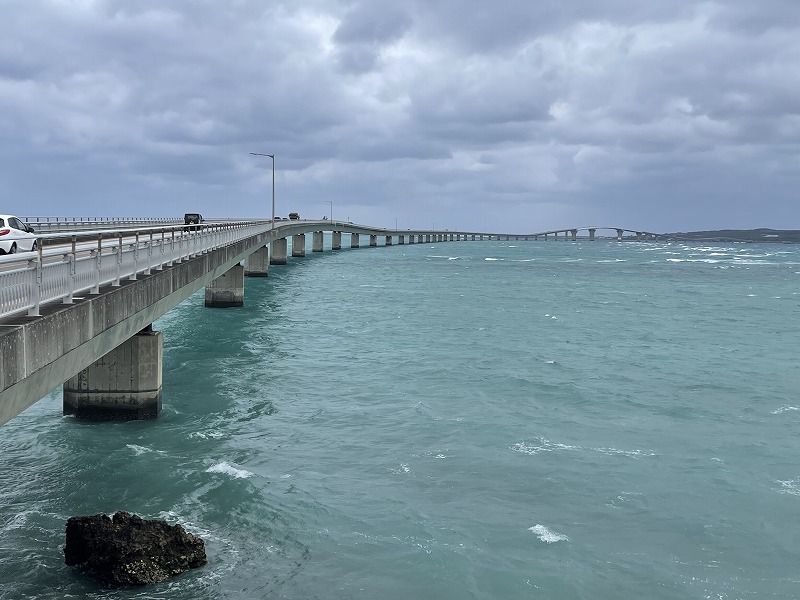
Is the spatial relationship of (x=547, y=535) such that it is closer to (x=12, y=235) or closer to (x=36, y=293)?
(x=36, y=293)

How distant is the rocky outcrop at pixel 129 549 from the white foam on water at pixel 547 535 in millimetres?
7106

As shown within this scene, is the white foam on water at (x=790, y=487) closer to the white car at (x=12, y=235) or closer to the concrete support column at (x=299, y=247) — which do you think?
the white car at (x=12, y=235)

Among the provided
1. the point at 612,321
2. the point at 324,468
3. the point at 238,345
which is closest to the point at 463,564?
the point at 324,468

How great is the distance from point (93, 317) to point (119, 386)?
29.9 ft

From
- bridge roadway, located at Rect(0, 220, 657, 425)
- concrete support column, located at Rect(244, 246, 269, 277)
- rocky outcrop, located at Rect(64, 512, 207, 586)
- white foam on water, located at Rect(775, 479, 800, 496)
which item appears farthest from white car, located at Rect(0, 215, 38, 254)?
concrete support column, located at Rect(244, 246, 269, 277)

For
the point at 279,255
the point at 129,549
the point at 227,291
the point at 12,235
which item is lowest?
the point at 129,549

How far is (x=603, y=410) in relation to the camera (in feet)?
97.6

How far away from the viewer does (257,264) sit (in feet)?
325

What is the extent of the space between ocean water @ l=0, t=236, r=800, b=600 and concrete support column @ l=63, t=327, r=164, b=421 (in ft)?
2.15

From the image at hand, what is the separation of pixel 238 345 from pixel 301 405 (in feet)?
51.3

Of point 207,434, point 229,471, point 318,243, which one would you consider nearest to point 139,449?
point 207,434

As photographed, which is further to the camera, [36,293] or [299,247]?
[299,247]

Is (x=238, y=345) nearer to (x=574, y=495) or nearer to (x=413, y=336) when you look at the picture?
(x=413, y=336)

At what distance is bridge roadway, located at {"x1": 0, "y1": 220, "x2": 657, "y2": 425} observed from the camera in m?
13.2
